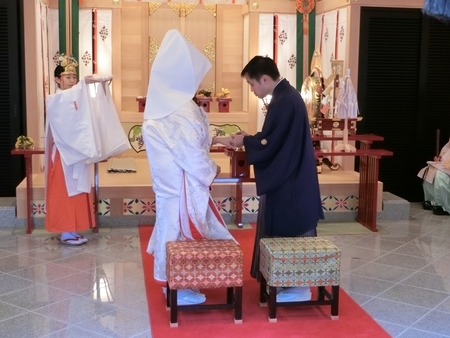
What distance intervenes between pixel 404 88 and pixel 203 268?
448 centimetres

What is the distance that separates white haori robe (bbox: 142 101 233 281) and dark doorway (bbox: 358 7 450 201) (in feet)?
12.2

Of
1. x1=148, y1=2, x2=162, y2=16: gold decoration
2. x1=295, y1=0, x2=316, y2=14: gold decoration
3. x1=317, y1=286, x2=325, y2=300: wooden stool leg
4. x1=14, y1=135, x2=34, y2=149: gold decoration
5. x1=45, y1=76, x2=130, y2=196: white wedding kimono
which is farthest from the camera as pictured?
x1=148, y1=2, x2=162, y2=16: gold decoration

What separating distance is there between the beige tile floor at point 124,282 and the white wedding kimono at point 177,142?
0.49m

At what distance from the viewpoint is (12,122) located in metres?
6.82

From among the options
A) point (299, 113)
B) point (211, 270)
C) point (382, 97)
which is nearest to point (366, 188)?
point (382, 97)

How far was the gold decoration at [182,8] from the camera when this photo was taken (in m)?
8.44

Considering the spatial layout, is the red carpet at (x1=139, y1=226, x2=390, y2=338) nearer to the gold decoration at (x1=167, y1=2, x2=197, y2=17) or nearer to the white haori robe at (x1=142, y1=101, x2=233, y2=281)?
the white haori robe at (x1=142, y1=101, x2=233, y2=281)

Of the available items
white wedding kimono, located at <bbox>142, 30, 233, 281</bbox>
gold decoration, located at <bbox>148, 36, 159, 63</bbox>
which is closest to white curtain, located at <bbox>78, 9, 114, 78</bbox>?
gold decoration, located at <bbox>148, 36, 159, 63</bbox>

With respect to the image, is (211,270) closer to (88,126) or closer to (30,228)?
(88,126)

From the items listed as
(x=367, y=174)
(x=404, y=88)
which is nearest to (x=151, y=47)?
(x=404, y=88)

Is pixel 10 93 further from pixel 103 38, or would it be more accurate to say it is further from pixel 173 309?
pixel 173 309

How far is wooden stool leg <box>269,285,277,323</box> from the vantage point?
3.89 meters

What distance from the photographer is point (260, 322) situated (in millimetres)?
3924

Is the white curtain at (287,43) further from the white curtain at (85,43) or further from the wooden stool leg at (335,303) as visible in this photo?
the wooden stool leg at (335,303)
